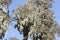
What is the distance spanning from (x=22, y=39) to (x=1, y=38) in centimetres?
434

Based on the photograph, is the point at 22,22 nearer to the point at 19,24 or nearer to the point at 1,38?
the point at 19,24

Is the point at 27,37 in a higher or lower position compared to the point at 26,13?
lower

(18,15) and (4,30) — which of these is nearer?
(4,30)

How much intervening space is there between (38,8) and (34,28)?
3083mm

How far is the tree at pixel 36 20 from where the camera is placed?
3575 centimetres

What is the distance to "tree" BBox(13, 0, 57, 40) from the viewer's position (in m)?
35.8

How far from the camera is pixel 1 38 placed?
33.1 metres

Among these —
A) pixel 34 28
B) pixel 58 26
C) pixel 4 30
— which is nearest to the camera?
pixel 4 30

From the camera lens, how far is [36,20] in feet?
117

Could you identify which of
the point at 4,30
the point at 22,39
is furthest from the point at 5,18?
the point at 22,39

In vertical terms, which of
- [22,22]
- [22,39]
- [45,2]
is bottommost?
[22,39]

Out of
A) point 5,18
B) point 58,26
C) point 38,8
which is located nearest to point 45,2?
point 38,8

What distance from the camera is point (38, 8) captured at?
1423 inches

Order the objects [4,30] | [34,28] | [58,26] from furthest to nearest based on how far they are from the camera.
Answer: [58,26], [34,28], [4,30]
